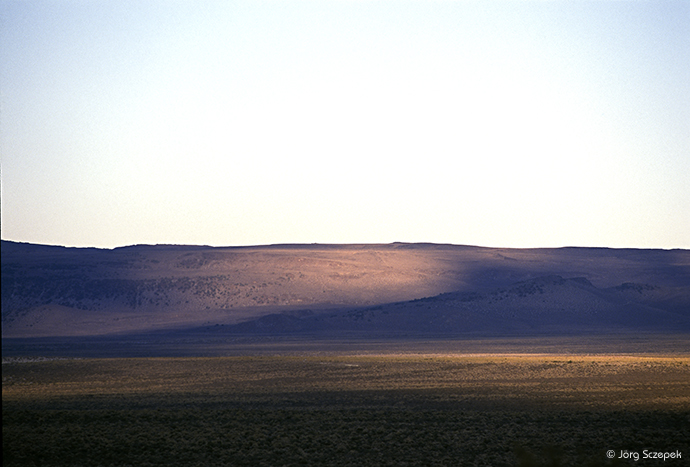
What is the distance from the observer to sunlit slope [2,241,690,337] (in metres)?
87.4

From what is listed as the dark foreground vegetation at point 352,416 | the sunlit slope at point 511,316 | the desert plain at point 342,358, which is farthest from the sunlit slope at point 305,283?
the dark foreground vegetation at point 352,416

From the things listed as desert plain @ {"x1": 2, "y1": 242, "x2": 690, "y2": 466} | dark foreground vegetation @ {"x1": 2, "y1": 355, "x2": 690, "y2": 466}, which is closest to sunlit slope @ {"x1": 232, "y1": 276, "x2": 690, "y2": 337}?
desert plain @ {"x1": 2, "y1": 242, "x2": 690, "y2": 466}

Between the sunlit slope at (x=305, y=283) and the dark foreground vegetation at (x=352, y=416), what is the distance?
151 feet

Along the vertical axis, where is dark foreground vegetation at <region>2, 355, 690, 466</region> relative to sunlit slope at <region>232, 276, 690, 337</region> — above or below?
below

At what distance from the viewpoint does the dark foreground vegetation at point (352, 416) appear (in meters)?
16.8

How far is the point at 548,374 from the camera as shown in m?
33.8

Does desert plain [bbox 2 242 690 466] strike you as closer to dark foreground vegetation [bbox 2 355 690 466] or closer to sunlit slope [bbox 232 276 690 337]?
dark foreground vegetation [bbox 2 355 690 466]

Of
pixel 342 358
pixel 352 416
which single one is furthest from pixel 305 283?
pixel 352 416

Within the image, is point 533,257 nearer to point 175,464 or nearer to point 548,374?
point 548,374

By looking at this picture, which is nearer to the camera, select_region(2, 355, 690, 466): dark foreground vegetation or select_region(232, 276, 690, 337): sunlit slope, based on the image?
select_region(2, 355, 690, 466): dark foreground vegetation

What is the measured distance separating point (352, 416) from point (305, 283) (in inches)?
3456

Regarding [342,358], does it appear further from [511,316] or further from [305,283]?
[305,283]

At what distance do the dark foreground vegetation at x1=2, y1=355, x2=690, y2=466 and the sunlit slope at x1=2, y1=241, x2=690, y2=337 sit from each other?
45.9 m

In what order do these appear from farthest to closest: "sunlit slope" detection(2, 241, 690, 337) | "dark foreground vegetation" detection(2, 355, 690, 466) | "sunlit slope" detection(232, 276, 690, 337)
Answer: "sunlit slope" detection(2, 241, 690, 337) → "sunlit slope" detection(232, 276, 690, 337) → "dark foreground vegetation" detection(2, 355, 690, 466)
